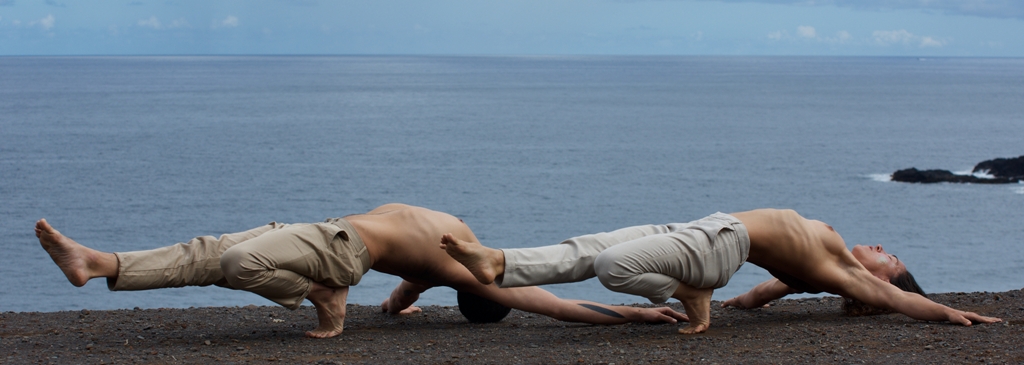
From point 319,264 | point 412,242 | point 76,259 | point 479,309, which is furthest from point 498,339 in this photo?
point 76,259

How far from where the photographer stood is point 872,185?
58250 millimetres

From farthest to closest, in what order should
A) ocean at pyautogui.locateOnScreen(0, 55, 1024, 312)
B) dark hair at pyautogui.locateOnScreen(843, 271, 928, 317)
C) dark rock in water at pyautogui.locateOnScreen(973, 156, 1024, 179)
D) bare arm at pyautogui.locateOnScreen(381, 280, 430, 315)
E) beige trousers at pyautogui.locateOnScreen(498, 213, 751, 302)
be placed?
dark rock in water at pyautogui.locateOnScreen(973, 156, 1024, 179)
ocean at pyautogui.locateOnScreen(0, 55, 1024, 312)
bare arm at pyautogui.locateOnScreen(381, 280, 430, 315)
dark hair at pyautogui.locateOnScreen(843, 271, 928, 317)
beige trousers at pyautogui.locateOnScreen(498, 213, 751, 302)

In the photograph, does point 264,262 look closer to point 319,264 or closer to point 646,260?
point 319,264

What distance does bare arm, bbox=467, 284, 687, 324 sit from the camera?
749cm

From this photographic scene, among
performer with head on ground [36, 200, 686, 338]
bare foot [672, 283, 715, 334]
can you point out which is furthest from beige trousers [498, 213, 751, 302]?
performer with head on ground [36, 200, 686, 338]

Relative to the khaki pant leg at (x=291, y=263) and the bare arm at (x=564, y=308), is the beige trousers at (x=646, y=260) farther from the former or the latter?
the khaki pant leg at (x=291, y=263)

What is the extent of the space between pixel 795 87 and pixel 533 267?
17973cm

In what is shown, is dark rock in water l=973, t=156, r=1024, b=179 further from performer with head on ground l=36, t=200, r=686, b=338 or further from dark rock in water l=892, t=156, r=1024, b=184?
performer with head on ground l=36, t=200, r=686, b=338

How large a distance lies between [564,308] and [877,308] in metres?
2.49

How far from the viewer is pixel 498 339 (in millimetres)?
7254

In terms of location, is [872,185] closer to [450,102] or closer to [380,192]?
[380,192]

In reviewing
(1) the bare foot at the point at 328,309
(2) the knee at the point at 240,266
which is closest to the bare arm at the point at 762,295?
(1) the bare foot at the point at 328,309

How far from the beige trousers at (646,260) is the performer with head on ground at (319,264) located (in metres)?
0.55

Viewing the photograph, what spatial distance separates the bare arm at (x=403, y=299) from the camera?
819cm
